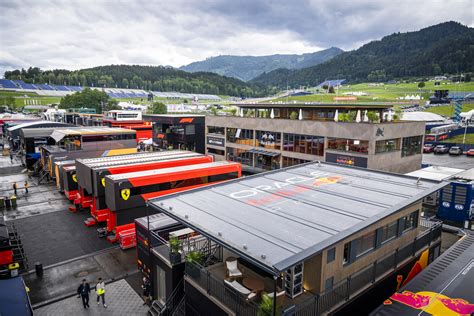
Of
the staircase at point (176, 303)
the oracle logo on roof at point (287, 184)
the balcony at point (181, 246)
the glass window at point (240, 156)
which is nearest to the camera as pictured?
the balcony at point (181, 246)

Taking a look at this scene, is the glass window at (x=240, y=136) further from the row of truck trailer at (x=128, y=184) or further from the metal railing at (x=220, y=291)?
the metal railing at (x=220, y=291)

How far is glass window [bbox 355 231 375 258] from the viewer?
1170 centimetres

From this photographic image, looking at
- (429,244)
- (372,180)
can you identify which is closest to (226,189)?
(372,180)

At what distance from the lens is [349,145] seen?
31969 mm

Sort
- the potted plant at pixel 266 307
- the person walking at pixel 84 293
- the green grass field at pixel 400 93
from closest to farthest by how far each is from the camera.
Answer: the potted plant at pixel 266 307 < the person walking at pixel 84 293 < the green grass field at pixel 400 93

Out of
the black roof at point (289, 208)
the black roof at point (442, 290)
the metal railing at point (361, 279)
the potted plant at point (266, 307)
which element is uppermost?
the black roof at point (289, 208)

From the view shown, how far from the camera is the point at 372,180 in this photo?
670 inches

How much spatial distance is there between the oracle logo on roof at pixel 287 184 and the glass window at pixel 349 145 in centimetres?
1390

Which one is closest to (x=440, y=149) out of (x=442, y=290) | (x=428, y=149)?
(x=428, y=149)

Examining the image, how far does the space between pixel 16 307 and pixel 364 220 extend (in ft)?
49.6

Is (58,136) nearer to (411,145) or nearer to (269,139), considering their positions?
(269,139)

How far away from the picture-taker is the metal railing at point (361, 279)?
9.61 m

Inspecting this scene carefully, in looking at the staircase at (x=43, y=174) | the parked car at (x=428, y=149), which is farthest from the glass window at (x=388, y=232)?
the parked car at (x=428, y=149)

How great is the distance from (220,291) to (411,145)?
31995 millimetres
